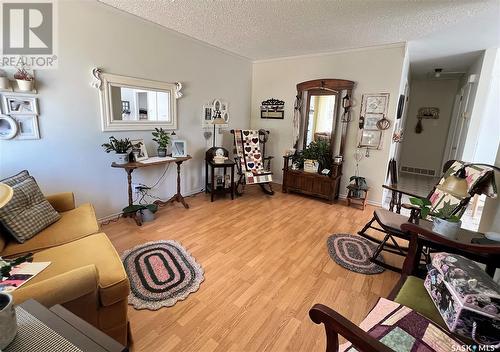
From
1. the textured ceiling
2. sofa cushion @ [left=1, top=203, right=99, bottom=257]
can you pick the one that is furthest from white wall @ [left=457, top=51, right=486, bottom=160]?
sofa cushion @ [left=1, top=203, right=99, bottom=257]

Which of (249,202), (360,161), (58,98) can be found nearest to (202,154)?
(249,202)

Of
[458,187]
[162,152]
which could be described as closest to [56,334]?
[458,187]

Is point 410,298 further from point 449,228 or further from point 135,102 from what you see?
point 135,102

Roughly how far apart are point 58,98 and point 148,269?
2.02 meters

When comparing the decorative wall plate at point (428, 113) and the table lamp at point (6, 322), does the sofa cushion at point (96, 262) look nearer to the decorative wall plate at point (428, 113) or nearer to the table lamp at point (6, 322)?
the table lamp at point (6, 322)

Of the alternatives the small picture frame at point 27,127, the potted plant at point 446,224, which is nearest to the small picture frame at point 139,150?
the small picture frame at point 27,127

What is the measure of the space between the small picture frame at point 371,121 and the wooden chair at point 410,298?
2705 millimetres

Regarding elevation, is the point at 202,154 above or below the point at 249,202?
above

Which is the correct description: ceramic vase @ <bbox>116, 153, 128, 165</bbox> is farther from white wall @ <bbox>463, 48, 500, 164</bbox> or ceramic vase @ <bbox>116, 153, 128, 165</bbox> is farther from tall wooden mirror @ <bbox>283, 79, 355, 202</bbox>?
white wall @ <bbox>463, 48, 500, 164</bbox>

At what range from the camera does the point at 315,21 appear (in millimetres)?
2934

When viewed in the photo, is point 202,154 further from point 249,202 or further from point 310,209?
point 310,209

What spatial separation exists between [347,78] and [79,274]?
439 centimetres

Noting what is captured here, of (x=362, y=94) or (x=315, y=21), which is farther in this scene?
(x=362, y=94)

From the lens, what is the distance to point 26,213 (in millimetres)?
1782
